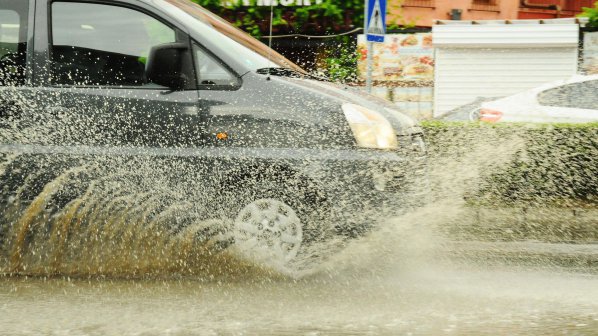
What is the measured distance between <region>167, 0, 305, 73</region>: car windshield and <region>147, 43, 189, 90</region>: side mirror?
394 mm

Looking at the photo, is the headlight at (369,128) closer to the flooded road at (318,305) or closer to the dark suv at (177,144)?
the dark suv at (177,144)

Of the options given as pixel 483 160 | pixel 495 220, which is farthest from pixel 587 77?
pixel 495 220

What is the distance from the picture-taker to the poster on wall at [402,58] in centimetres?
1822

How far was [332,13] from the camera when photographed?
718 inches

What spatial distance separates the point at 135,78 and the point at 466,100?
532 inches

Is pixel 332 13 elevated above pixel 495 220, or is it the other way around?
pixel 332 13

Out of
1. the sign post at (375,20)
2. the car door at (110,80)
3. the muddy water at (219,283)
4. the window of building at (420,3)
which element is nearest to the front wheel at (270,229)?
the muddy water at (219,283)

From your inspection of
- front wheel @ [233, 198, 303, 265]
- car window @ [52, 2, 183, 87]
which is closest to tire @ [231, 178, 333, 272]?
front wheel @ [233, 198, 303, 265]

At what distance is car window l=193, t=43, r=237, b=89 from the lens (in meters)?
5.98

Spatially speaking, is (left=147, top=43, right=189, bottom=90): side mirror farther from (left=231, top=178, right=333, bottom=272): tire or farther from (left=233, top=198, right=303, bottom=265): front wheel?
(left=233, top=198, right=303, bottom=265): front wheel

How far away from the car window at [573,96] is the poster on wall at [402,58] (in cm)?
659

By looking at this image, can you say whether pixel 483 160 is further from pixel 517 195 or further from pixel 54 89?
pixel 54 89

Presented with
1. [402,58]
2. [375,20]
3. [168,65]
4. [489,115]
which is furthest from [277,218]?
[402,58]

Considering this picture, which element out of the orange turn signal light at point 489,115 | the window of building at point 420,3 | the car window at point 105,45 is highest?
the window of building at point 420,3
